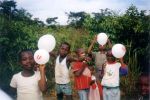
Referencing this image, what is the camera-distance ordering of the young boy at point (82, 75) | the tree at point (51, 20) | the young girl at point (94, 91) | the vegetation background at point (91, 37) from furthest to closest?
the tree at point (51, 20) → the vegetation background at point (91, 37) → the young girl at point (94, 91) → the young boy at point (82, 75)

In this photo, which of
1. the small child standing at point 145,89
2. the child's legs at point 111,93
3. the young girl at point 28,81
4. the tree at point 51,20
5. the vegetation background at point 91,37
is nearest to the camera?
the young girl at point 28,81

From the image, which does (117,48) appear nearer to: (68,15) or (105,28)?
(105,28)

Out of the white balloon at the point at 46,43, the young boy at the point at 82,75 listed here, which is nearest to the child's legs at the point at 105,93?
the young boy at the point at 82,75

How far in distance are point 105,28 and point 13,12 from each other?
8.72 ft

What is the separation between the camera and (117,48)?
543cm

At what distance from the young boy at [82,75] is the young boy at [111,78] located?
32 centimetres

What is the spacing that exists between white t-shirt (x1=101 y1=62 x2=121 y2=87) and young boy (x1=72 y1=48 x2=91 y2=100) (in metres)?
0.33

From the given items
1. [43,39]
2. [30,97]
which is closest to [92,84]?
[43,39]

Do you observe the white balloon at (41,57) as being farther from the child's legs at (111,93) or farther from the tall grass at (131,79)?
the tall grass at (131,79)

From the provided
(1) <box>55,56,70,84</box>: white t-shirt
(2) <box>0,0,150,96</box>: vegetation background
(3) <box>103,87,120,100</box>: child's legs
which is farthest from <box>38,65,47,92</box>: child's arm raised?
(2) <box>0,0,150,96</box>: vegetation background

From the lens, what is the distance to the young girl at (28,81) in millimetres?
3539

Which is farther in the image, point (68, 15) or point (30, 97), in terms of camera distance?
point (68, 15)

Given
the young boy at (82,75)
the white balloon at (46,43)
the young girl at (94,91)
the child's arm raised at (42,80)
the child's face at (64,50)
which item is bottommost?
the young girl at (94,91)

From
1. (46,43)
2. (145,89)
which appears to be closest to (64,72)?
(46,43)
